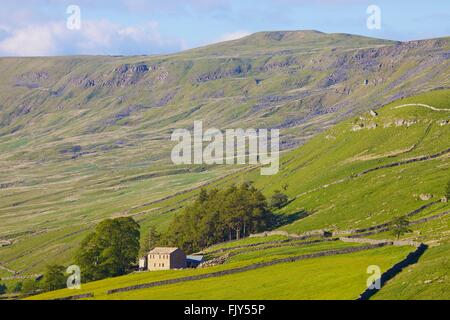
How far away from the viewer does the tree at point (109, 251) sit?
433 feet

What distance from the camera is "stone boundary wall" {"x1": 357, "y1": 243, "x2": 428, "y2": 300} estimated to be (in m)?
81.1

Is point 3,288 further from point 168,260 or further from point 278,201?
point 168,260

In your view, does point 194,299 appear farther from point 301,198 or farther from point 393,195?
point 301,198

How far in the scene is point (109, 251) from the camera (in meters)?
134

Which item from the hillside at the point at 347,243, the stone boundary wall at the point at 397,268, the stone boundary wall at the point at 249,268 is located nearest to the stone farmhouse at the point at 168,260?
the hillside at the point at 347,243

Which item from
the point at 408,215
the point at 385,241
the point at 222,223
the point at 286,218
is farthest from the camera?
the point at 286,218

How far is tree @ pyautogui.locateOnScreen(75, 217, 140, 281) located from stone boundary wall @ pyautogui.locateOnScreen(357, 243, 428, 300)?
52.3 m

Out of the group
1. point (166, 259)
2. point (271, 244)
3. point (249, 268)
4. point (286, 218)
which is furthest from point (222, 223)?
point (249, 268)

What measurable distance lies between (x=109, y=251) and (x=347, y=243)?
38705mm

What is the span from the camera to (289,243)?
131 metres

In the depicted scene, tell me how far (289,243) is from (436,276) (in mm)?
53290

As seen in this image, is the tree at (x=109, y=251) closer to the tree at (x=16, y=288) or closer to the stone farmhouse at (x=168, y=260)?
the stone farmhouse at (x=168, y=260)

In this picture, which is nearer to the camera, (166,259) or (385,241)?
(385,241)
